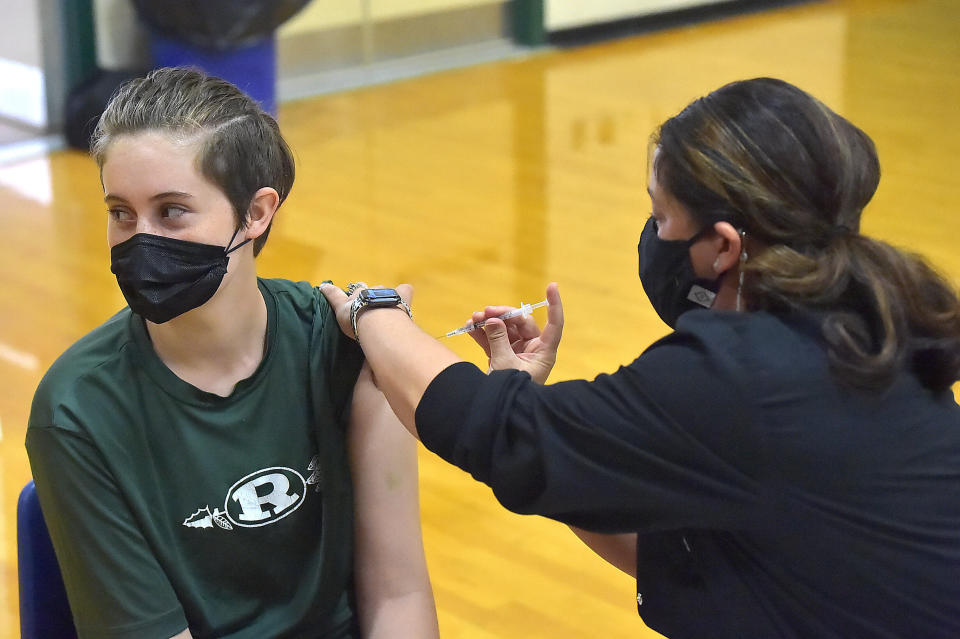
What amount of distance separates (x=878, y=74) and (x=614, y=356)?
376 cm

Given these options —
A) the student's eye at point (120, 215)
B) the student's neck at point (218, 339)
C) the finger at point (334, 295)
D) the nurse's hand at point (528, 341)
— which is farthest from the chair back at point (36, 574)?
the nurse's hand at point (528, 341)

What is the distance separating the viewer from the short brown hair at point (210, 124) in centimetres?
164

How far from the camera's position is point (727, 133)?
1.48 metres

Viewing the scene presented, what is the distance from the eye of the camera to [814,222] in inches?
57.7

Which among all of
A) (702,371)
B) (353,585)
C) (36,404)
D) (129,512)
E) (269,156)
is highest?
(269,156)

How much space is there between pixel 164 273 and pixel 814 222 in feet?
2.59

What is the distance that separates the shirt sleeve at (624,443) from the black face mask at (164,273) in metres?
0.38

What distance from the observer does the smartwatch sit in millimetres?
1683

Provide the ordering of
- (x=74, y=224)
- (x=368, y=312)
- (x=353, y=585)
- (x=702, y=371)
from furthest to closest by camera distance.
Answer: (x=74, y=224), (x=353, y=585), (x=368, y=312), (x=702, y=371)

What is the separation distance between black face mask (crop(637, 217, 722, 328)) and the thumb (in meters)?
0.22

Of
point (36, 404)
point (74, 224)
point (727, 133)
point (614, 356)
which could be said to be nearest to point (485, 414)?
point (727, 133)

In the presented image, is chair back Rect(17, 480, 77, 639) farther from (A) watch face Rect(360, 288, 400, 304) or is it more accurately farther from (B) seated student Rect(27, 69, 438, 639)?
(A) watch face Rect(360, 288, 400, 304)

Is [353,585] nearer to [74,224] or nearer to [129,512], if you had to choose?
[129,512]

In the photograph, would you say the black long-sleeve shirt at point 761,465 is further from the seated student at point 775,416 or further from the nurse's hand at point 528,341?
the nurse's hand at point 528,341
